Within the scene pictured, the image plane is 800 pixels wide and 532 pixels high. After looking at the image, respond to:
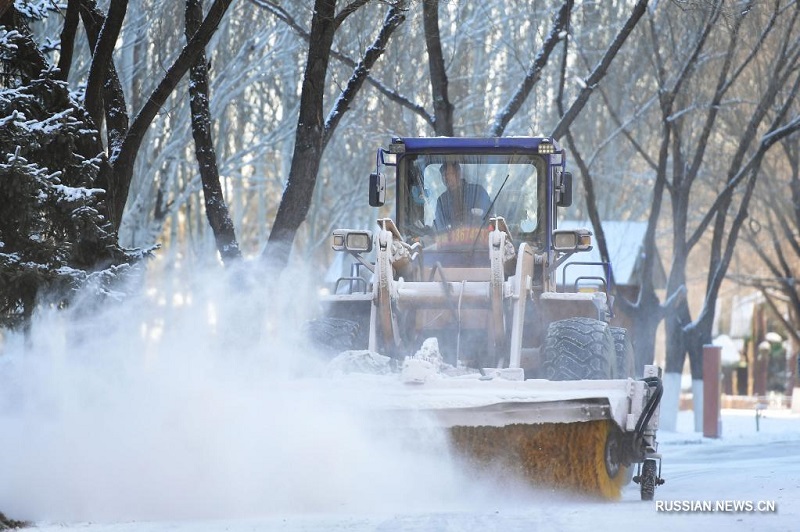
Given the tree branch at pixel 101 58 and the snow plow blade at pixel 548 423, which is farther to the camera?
the tree branch at pixel 101 58

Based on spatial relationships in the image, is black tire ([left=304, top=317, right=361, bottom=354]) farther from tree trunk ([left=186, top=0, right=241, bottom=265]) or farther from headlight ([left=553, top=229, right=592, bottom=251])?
tree trunk ([left=186, top=0, right=241, bottom=265])

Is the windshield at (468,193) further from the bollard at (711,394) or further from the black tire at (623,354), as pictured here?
Result: the bollard at (711,394)

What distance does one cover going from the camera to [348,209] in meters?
34.2

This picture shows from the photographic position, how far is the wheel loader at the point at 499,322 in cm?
888

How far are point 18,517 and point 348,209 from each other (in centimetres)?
2594

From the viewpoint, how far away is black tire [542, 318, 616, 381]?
961cm

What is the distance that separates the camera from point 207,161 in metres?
15.2

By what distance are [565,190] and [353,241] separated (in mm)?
2106

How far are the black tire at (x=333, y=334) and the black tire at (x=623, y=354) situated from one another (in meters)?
2.09

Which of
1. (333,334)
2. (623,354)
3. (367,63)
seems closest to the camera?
(333,334)

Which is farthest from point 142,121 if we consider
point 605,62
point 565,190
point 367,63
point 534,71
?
point 605,62

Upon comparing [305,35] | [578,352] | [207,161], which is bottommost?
[578,352]

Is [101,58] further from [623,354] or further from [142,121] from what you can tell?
[623,354]

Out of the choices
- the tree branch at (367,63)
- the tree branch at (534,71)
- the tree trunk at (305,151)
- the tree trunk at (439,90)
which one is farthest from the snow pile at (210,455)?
the tree branch at (534,71)
